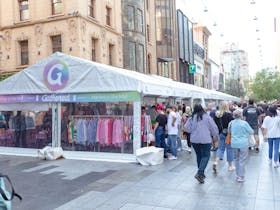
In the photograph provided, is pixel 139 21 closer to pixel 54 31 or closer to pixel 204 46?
pixel 54 31

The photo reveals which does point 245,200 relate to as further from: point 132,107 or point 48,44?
point 48,44

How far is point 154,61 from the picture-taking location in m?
34.3

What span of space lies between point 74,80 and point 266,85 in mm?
58878

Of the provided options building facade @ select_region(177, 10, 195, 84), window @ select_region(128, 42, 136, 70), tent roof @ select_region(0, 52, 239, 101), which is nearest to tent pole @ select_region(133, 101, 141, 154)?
tent roof @ select_region(0, 52, 239, 101)

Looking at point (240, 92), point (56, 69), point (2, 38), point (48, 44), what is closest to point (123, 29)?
point (48, 44)

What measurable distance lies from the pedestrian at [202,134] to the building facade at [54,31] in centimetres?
1542

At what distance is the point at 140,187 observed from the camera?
743 cm

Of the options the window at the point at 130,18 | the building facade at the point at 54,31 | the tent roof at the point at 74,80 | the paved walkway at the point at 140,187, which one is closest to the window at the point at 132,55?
the window at the point at 130,18

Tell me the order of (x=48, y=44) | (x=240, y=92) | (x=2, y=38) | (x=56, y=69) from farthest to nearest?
(x=240, y=92), (x=2, y=38), (x=48, y=44), (x=56, y=69)

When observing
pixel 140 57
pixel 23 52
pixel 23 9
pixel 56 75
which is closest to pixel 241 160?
pixel 56 75

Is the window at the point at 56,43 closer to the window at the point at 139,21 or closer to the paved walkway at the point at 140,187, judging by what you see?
the window at the point at 139,21

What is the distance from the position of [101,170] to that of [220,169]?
10.7ft

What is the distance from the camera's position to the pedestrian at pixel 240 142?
7.57 metres

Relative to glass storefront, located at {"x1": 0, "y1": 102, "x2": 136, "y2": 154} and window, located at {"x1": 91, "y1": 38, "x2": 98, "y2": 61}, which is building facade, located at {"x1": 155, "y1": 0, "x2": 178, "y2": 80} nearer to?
window, located at {"x1": 91, "y1": 38, "x2": 98, "y2": 61}
